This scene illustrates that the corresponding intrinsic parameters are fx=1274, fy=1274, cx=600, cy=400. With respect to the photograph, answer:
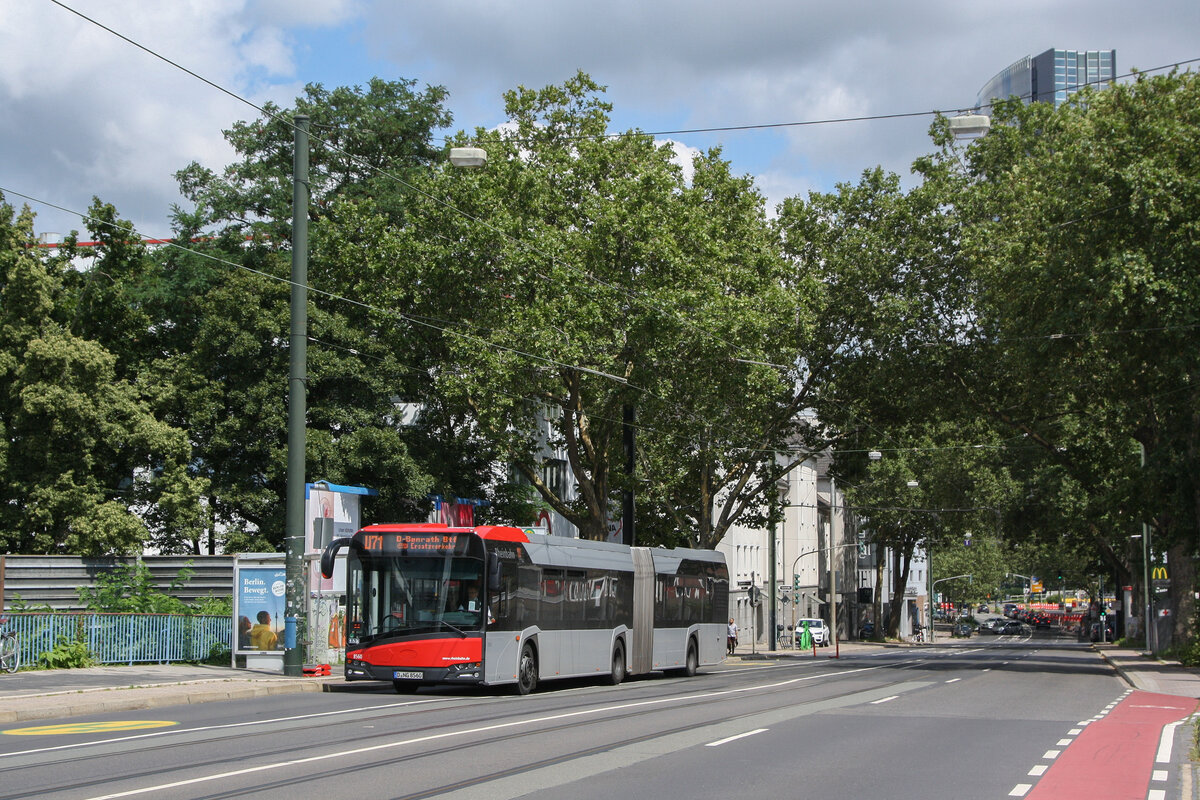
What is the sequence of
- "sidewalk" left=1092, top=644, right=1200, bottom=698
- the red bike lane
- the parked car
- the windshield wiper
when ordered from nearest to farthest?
the red bike lane, the windshield wiper, "sidewalk" left=1092, top=644, right=1200, bottom=698, the parked car

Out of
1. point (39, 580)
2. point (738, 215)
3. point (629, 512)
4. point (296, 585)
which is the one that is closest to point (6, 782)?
point (296, 585)

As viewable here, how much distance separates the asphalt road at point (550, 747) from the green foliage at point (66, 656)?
5.57 metres

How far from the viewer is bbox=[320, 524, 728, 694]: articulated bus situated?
2145 cm

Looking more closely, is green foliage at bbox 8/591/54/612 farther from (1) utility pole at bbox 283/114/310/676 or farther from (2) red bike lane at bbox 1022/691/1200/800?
(2) red bike lane at bbox 1022/691/1200/800

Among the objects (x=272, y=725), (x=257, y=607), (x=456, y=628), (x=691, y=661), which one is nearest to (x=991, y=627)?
(x=691, y=661)

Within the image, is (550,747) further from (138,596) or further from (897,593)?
(897,593)

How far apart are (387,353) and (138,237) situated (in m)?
8.70

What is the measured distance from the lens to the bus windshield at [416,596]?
21562 millimetres

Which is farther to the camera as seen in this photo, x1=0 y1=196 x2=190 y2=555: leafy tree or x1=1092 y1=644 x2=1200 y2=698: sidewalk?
x1=0 y1=196 x2=190 y2=555: leafy tree

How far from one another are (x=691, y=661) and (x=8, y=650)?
1624 centimetres

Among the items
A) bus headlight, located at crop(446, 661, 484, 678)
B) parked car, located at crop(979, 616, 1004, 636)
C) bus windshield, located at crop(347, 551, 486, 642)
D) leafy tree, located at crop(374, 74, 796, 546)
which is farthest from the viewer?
parked car, located at crop(979, 616, 1004, 636)

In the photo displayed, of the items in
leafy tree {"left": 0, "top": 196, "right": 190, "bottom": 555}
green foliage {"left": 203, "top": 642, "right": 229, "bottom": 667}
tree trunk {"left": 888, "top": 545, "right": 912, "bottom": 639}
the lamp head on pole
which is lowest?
tree trunk {"left": 888, "top": 545, "right": 912, "bottom": 639}

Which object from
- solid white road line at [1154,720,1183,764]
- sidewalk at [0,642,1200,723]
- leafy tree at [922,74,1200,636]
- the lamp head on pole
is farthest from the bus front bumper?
leafy tree at [922,74,1200,636]

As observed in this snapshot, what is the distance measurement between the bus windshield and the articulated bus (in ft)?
0.06
